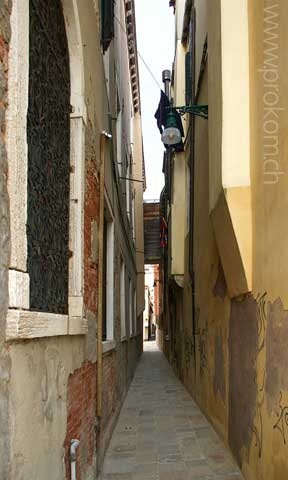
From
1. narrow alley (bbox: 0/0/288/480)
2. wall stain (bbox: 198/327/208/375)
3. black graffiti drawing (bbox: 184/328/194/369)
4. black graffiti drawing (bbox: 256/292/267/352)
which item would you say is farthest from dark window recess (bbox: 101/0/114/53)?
black graffiti drawing (bbox: 184/328/194/369)

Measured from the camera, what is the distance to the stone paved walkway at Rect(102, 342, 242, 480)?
5391 millimetres

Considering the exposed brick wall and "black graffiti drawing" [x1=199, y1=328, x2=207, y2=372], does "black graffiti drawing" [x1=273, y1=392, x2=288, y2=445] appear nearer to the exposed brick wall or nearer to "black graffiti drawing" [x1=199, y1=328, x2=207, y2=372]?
the exposed brick wall

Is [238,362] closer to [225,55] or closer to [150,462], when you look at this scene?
[150,462]

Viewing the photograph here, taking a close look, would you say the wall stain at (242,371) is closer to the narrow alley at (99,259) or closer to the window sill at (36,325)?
the narrow alley at (99,259)

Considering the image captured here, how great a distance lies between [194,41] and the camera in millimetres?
9867

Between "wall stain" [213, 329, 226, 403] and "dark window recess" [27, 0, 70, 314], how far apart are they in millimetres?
3151

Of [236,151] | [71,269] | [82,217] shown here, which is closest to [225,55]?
[236,151]

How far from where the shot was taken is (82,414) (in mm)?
4293

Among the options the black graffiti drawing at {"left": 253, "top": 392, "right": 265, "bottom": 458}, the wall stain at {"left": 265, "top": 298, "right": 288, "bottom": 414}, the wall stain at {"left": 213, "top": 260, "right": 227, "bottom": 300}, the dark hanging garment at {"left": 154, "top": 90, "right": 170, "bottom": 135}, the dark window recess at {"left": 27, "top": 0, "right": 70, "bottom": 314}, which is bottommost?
the black graffiti drawing at {"left": 253, "top": 392, "right": 265, "bottom": 458}

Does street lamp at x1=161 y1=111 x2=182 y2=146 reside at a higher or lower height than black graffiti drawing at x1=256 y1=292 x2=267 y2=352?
higher

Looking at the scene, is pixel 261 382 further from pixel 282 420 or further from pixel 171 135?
pixel 171 135

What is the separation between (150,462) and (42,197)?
3.75 metres

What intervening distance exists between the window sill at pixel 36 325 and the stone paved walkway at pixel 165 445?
2336 mm
